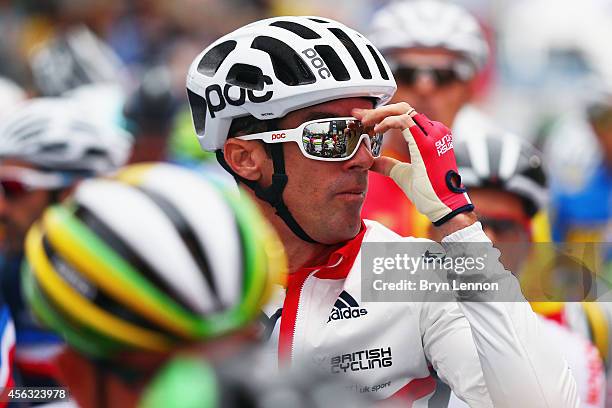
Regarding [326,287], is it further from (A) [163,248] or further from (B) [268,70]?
(A) [163,248]

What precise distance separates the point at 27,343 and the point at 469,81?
323cm

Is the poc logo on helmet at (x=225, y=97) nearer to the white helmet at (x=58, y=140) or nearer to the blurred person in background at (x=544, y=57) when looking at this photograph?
the white helmet at (x=58, y=140)

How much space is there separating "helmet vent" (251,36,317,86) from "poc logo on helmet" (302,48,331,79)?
2cm

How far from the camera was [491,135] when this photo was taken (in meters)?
5.49

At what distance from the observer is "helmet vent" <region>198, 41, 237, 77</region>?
13.3 ft

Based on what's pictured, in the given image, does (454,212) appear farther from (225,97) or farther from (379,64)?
(225,97)

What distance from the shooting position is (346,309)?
374cm

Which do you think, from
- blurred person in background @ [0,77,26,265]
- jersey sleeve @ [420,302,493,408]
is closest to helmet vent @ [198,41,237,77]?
jersey sleeve @ [420,302,493,408]

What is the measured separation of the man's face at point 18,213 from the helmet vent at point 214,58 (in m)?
2.47

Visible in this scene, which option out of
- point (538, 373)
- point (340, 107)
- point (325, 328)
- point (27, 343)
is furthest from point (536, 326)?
point (27, 343)

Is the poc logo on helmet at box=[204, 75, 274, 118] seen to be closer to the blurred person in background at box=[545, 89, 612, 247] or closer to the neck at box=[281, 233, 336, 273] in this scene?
the neck at box=[281, 233, 336, 273]

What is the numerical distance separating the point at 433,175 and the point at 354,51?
0.58 meters

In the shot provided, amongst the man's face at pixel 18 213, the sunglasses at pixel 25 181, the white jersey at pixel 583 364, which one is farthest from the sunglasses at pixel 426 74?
the white jersey at pixel 583 364

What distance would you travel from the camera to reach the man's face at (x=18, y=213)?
20.6 ft
